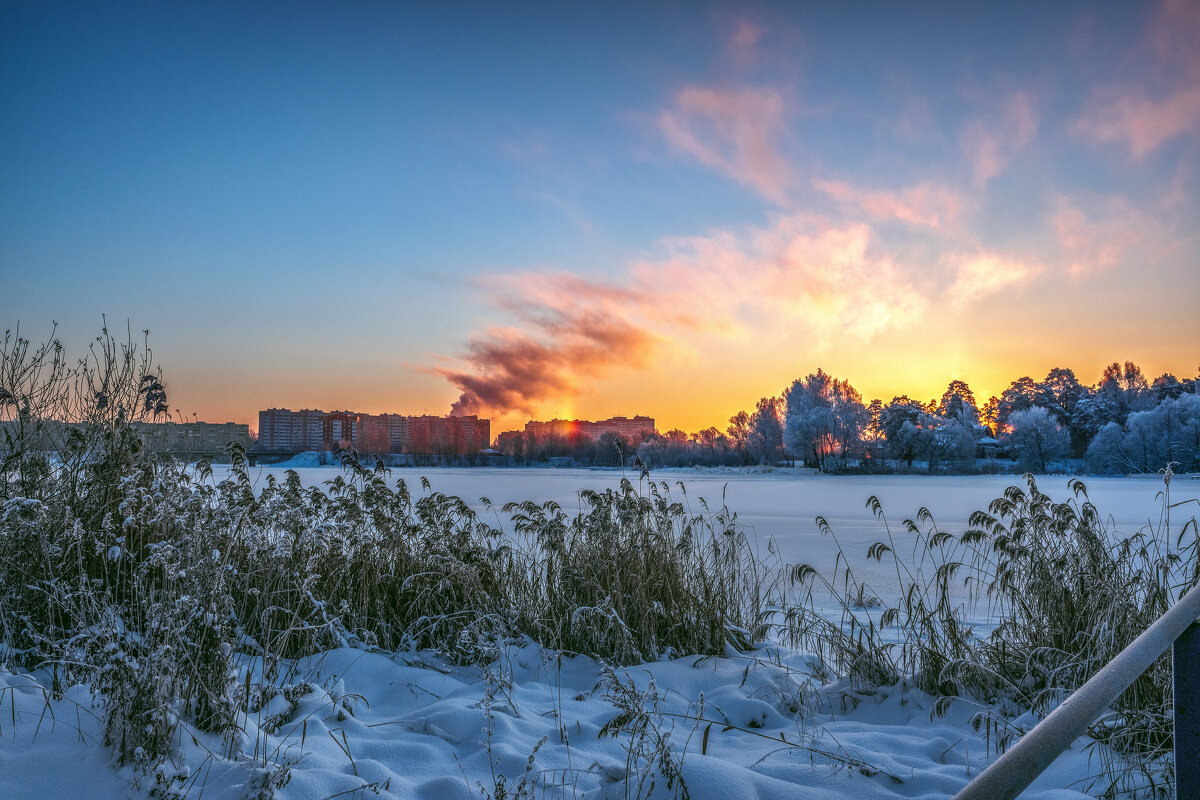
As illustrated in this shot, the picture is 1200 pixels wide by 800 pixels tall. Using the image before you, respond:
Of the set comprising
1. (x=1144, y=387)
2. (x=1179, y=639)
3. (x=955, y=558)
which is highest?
(x=1144, y=387)

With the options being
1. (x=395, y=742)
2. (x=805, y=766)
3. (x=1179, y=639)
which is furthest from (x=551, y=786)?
(x=1179, y=639)

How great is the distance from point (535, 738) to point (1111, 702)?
105 inches

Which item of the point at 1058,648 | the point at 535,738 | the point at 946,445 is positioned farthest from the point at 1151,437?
the point at 535,738

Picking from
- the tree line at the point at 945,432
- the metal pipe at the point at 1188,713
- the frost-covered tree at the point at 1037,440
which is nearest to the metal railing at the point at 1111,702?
the metal pipe at the point at 1188,713

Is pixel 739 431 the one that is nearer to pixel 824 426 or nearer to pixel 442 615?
pixel 824 426

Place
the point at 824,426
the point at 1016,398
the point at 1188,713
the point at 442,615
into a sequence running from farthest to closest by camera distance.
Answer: the point at 1016,398, the point at 824,426, the point at 442,615, the point at 1188,713

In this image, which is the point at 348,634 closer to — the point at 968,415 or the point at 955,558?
the point at 955,558

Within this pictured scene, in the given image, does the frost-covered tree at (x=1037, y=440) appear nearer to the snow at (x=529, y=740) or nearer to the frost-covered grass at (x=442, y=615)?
the frost-covered grass at (x=442, y=615)

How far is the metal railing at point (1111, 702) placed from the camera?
37.5 inches

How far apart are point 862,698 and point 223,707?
3.68 m

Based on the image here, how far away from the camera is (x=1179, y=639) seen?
1.66 meters

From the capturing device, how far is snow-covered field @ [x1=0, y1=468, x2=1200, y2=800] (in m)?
2.62

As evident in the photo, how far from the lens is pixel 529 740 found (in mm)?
3326

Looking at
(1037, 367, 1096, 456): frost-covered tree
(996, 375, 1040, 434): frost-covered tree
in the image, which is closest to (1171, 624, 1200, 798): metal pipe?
(1037, 367, 1096, 456): frost-covered tree
